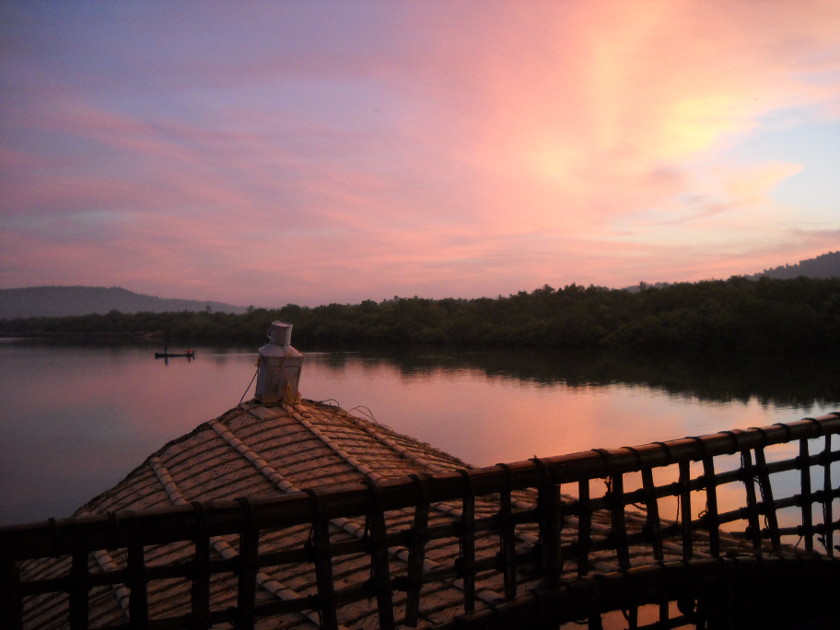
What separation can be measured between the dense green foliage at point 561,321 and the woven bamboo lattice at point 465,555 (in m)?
23.7

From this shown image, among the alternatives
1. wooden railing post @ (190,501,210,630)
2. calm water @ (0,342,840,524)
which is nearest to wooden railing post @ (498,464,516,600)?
wooden railing post @ (190,501,210,630)

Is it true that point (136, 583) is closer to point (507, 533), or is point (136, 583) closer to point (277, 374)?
point (507, 533)

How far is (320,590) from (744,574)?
1747 millimetres

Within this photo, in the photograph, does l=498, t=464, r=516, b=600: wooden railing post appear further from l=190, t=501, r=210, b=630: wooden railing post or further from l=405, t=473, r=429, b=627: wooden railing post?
l=190, t=501, r=210, b=630: wooden railing post

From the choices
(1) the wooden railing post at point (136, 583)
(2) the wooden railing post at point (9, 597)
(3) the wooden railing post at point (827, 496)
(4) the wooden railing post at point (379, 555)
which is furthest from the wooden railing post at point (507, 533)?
(3) the wooden railing post at point (827, 496)

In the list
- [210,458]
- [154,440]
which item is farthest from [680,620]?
[154,440]

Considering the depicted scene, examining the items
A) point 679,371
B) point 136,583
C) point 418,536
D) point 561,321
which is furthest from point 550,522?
point 561,321

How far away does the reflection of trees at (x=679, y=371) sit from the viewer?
18125 millimetres

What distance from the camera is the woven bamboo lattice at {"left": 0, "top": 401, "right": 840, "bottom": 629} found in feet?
5.42

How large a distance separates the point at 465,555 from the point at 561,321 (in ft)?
108

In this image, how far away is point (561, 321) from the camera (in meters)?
34.2

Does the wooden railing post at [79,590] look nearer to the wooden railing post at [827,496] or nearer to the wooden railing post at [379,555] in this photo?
the wooden railing post at [379,555]

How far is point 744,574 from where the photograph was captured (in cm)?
265

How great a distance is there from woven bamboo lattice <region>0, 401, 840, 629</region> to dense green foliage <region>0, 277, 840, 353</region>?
23691 mm
